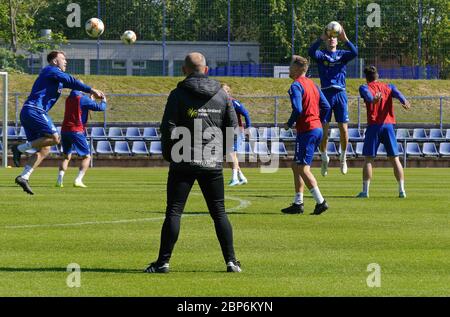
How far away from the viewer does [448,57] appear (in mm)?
61562

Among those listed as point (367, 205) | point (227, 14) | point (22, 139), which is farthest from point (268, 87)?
point (367, 205)

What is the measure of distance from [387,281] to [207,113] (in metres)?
2.30

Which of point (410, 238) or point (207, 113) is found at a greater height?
point (207, 113)

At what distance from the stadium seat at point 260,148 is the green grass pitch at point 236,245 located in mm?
18673

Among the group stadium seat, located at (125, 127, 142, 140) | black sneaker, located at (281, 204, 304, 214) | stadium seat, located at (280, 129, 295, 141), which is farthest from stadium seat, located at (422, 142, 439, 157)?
black sneaker, located at (281, 204, 304, 214)

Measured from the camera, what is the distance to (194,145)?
10.3m

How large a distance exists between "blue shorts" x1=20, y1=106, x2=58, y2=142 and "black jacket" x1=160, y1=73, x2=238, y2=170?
995 centimetres

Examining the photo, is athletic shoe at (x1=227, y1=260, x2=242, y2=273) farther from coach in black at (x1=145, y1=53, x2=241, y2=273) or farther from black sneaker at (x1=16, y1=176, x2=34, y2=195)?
black sneaker at (x1=16, y1=176, x2=34, y2=195)

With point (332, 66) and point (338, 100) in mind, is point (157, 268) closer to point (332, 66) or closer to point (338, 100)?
point (332, 66)

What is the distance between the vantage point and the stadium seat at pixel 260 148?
40.6m

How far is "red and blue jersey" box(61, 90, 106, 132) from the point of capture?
23.8 m

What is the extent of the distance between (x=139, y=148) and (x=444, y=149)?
11.9 m

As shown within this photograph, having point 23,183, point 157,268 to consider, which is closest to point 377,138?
point 23,183

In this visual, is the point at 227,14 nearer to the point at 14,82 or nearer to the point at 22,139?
the point at 14,82
